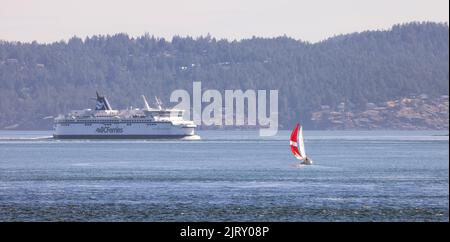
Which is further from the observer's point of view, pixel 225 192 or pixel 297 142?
pixel 297 142

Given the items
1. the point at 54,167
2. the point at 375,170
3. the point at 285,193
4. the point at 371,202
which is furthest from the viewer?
the point at 54,167

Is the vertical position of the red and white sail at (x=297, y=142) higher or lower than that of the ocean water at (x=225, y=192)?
higher

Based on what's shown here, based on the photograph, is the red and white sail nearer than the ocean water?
No

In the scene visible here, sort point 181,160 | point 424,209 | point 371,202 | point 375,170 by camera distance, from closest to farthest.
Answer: point 424,209
point 371,202
point 375,170
point 181,160

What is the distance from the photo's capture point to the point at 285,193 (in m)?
66.1

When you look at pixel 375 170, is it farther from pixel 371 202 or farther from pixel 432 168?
pixel 371 202

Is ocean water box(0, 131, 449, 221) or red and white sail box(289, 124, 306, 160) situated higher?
red and white sail box(289, 124, 306, 160)

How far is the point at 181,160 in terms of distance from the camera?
115938 mm

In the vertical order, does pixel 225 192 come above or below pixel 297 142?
below

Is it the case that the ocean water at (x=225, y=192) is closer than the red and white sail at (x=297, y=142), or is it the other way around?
the ocean water at (x=225, y=192)
